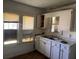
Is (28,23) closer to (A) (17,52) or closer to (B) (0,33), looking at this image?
(A) (17,52)

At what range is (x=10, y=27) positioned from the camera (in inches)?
133

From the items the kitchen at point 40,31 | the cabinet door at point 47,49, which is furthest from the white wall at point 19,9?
the cabinet door at point 47,49

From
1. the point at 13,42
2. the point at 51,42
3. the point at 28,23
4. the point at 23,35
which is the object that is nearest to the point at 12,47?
the point at 13,42

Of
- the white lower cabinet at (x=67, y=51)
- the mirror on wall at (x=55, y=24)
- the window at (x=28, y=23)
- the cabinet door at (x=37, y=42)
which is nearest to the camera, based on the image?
the white lower cabinet at (x=67, y=51)

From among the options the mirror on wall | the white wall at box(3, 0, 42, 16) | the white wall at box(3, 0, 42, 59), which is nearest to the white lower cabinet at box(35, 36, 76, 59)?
the white wall at box(3, 0, 42, 59)

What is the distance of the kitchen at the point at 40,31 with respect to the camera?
2.71 meters

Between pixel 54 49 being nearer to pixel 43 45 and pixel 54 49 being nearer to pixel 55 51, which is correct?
pixel 55 51

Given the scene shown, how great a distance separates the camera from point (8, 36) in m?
3.37

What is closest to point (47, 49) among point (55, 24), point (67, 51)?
point (67, 51)

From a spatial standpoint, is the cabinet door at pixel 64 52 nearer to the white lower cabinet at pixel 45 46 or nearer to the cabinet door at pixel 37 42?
the white lower cabinet at pixel 45 46

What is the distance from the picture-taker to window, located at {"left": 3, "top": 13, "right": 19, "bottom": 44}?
323 cm

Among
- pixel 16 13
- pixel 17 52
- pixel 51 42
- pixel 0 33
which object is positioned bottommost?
pixel 17 52

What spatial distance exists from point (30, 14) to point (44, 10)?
3.23 ft

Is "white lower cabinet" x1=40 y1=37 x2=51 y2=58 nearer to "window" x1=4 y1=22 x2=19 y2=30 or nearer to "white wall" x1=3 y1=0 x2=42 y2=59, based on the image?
"white wall" x1=3 y1=0 x2=42 y2=59
